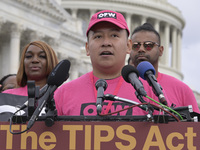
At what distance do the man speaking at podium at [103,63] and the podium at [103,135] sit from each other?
0.78 metres

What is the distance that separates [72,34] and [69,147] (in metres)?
43.8

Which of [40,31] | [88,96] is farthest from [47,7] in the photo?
[88,96]

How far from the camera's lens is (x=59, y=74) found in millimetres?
3684

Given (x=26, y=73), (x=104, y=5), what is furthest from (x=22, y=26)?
(x=104, y=5)

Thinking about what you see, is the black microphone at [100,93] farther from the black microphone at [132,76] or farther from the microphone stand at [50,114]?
the microphone stand at [50,114]

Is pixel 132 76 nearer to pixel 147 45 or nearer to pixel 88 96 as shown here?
pixel 88 96

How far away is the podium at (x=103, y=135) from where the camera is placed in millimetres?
3506

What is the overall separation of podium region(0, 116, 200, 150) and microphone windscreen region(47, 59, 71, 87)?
25 cm

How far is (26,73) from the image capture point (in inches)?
250

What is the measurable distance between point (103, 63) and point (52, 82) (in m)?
0.93

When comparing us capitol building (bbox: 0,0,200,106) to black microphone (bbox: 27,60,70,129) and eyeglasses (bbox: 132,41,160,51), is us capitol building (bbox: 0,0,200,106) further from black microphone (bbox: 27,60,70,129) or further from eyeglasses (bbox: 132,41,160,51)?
black microphone (bbox: 27,60,70,129)

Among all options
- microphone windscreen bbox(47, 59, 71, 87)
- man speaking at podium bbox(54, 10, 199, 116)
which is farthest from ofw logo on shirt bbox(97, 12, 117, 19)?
microphone windscreen bbox(47, 59, 71, 87)

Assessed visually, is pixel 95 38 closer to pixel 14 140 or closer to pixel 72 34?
pixel 14 140

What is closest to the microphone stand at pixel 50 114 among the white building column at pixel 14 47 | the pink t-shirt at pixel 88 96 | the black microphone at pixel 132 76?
the black microphone at pixel 132 76
